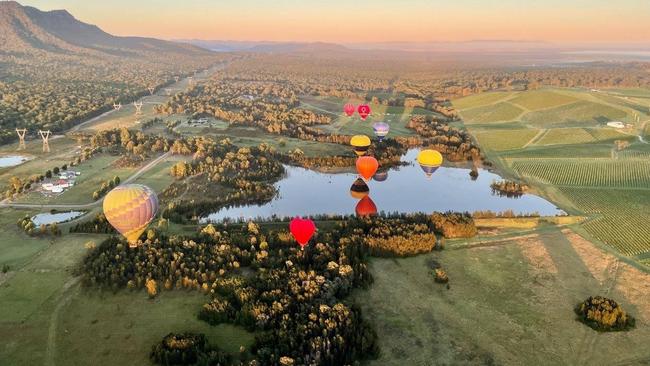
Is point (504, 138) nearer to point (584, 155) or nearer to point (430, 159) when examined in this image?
point (584, 155)

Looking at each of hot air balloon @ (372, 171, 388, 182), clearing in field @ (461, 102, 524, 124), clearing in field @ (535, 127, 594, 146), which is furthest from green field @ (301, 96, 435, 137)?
hot air balloon @ (372, 171, 388, 182)

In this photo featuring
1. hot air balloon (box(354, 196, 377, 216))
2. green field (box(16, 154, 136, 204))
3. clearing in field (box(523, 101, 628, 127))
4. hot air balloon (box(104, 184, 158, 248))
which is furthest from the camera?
clearing in field (box(523, 101, 628, 127))

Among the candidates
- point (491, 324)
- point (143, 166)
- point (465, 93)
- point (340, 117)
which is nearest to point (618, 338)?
point (491, 324)

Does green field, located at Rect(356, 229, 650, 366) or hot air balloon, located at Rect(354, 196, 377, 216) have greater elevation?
hot air balloon, located at Rect(354, 196, 377, 216)

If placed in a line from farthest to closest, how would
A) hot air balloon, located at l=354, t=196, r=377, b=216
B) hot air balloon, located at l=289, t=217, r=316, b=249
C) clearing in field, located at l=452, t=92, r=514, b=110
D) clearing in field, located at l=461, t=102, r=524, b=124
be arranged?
clearing in field, located at l=452, t=92, r=514, b=110, clearing in field, located at l=461, t=102, r=524, b=124, hot air balloon, located at l=354, t=196, r=377, b=216, hot air balloon, located at l=289, t=217, r=316, b=249

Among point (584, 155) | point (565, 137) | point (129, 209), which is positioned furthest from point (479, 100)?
point (129, 209)

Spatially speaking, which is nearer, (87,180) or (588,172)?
(87,180)

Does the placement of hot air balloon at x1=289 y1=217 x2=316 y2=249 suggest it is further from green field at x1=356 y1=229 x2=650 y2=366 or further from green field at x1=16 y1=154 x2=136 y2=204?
green field at x1=16 y1=154 x2=136 y2=204
